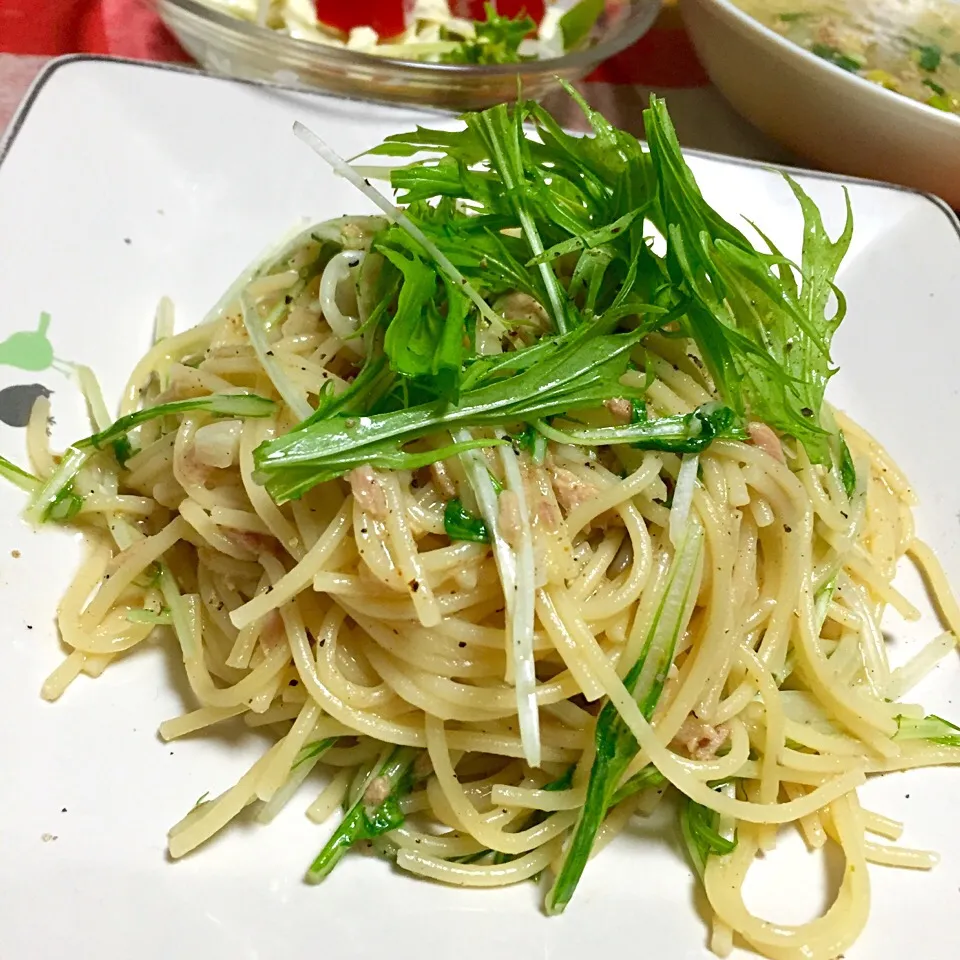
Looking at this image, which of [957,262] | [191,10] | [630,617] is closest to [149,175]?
[191,10]

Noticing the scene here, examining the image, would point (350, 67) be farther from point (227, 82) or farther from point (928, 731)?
point (928, 731)

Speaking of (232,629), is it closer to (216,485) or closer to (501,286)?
(216,485)

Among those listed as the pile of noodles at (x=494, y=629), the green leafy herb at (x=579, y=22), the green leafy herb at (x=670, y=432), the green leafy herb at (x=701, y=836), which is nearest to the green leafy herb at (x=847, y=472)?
the pile of noodles at (x=494, y=629)

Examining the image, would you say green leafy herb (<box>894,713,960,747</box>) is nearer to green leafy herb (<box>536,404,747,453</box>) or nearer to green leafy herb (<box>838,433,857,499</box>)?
green leafy herb (<box>838,433,857,499</box>)

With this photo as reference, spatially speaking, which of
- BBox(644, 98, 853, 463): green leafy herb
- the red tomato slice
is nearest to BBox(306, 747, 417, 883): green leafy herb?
BBox(644, 98, 853, 463): green leafy herb

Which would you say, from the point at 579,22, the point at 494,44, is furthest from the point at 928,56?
the point at 494,44

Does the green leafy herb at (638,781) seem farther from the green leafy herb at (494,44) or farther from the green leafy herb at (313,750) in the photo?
the green leafy herb at (494,44)
